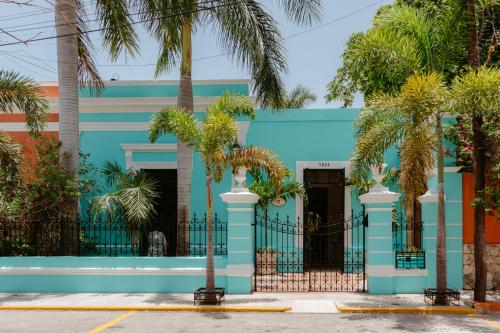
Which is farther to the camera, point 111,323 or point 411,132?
point 411,132

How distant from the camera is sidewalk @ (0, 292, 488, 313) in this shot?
10.5 m

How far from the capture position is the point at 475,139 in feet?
35.2

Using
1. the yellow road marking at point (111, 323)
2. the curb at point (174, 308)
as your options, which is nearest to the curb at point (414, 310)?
the curb at point (174, 308)

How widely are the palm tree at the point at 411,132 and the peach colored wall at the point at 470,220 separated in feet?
4.81

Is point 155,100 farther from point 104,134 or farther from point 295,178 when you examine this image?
point 295,178

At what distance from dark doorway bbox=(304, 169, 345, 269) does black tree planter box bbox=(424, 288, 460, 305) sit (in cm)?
424

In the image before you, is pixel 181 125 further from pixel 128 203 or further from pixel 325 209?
pixel 325 209

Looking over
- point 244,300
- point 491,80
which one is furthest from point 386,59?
point 244,300

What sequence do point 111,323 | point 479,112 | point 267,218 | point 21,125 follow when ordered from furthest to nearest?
point 21,125 → point 267,218 → point 479,112 → point 111,323

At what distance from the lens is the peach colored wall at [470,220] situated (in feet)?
39.4

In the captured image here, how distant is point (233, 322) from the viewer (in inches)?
372

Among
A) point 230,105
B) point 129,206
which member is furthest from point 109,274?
point 230,105

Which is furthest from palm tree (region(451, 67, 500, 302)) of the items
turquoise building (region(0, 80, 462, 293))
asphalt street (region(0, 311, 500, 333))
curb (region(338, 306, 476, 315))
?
turquoise building (region(0, 80, 462, 293))

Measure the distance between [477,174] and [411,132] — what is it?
173 centimetres
